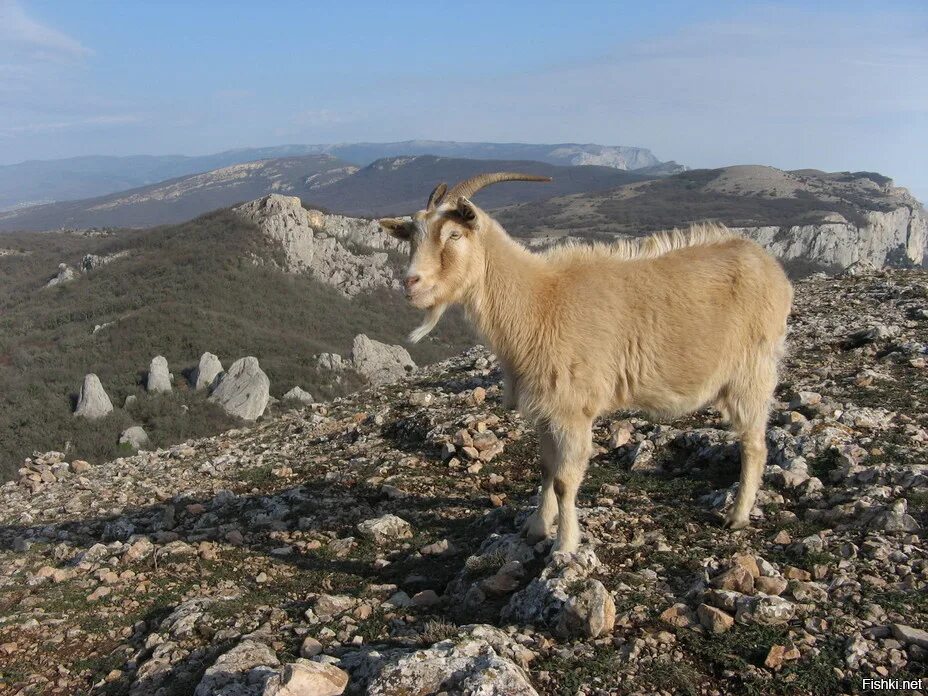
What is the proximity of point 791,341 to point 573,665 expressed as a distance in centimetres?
1100

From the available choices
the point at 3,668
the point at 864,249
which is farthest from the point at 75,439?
the point at 864,249

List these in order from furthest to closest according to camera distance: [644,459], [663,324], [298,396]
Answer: [298,396] → [644,459] → [663,324]

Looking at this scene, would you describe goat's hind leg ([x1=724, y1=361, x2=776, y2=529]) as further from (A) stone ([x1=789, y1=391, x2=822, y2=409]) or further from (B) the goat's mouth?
(B) the goat's mouth

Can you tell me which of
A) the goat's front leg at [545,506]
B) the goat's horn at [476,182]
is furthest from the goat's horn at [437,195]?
the goat's front leg at [545,506]

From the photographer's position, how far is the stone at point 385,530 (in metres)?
8.02

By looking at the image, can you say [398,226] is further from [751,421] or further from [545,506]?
[751,421]

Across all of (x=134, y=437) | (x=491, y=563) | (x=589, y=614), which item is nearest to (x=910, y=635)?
(x=589, y=614)

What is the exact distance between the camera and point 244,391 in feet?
155

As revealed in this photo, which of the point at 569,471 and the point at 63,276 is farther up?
the point at 569,471

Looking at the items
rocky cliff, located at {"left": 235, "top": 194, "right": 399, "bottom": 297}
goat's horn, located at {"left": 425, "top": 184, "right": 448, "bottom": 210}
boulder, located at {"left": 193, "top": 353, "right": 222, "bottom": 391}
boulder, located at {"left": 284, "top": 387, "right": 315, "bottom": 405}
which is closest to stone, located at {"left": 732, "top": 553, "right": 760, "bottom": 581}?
goat's horn, located at {"left": 425, "top": 184, "right": 448, "bottom": 210}

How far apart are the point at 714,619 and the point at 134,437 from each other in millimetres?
41481

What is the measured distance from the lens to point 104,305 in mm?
68125

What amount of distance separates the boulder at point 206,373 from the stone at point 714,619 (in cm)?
4871

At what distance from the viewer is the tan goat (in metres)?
6.50
